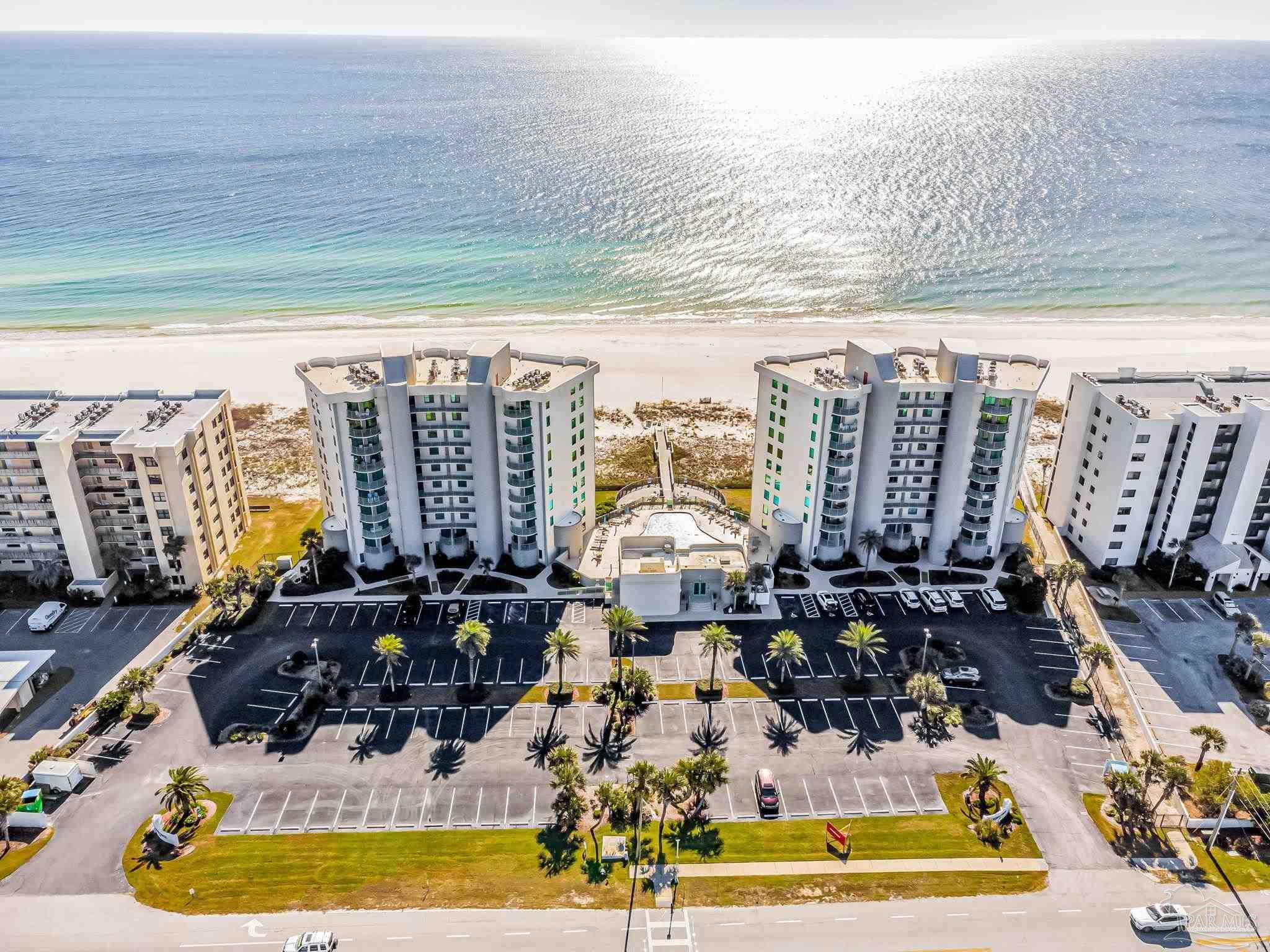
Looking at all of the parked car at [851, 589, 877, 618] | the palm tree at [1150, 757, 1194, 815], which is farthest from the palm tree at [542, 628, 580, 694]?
the palm tree at [1150, 757, 1194, 815]

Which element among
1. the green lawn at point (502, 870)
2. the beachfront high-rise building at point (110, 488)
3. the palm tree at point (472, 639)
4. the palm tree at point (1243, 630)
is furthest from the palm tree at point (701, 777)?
the beachfront high-rise building at point (110, 488)

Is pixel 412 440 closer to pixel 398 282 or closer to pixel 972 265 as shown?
pixel 398 282

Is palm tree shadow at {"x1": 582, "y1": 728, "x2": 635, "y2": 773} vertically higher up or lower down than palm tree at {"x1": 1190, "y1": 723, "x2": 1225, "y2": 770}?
lower down

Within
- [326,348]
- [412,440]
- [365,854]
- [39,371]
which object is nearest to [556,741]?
[365,854]

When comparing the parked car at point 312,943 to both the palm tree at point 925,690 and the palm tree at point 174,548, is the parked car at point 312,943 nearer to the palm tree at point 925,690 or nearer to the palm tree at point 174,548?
the palm tree at point 174,548

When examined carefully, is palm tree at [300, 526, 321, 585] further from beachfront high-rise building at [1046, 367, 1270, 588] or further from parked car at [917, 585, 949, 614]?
beachfront high-rise building at [1046, 367, 1270, 588]

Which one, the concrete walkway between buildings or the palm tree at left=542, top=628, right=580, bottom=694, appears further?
the palm tree at left=542, top=628, right=580, bottom=694
